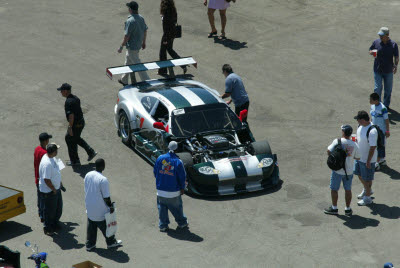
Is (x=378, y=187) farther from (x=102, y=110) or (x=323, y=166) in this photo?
(x=102, y=110)

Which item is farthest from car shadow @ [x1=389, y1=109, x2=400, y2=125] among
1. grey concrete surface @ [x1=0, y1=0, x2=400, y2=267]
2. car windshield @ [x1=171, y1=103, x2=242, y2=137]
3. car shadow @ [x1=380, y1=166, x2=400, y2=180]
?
car windshield @ [x1=171, y1=103, x2=242, y2=137]

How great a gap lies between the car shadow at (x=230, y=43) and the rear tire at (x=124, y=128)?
19.7 feet

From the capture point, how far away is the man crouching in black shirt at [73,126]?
51.2 ft

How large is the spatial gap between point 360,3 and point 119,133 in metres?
11.3

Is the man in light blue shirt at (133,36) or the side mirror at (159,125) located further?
the man in light blue shirt at (133,36)

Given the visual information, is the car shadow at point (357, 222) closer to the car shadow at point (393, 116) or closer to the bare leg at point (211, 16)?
the car shadow at point (393, 116)

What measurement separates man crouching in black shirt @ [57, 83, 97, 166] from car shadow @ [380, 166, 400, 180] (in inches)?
237

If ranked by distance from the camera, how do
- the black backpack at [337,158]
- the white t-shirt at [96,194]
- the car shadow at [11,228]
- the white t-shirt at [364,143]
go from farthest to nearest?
the white t-shirt at [364,143] → the black backpack at [337,158] → the car shadow at [11,228] → the white t-shirt at [96,194]

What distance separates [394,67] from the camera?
18.2 meters

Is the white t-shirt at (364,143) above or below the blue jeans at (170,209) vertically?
above

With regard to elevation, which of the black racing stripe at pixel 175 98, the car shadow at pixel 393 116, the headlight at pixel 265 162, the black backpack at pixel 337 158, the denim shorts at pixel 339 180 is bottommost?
the car shadow at pixel 393 116

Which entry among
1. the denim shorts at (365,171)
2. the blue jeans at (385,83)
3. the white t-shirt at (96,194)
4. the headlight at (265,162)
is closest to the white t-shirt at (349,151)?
the denim shorts at (365,171)

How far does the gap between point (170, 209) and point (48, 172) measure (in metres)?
2.18

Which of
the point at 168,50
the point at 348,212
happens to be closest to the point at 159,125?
the point at 348,212
